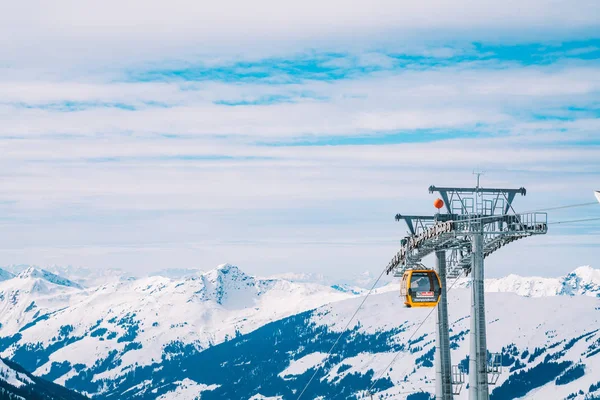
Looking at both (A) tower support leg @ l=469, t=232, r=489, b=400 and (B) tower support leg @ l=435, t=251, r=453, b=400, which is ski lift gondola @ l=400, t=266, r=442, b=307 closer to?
(B) tower support leg @ l=435, t=251, r=453, b=400

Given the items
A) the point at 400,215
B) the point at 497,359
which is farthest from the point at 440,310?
the point at 497,359

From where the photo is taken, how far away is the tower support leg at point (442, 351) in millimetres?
66062

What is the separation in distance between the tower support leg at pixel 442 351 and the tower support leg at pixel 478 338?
13.3 metres

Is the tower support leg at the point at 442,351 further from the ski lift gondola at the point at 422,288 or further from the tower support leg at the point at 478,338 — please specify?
the tower support leg at the point at 478,338

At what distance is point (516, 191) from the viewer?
56.2 meters

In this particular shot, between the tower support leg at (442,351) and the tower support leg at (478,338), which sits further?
the tower support leg at (442,351)

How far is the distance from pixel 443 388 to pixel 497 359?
13.3 metres

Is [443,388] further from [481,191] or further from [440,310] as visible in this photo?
[481,191]

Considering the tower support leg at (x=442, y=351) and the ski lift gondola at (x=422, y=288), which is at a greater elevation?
the ski lift gondola at (x=422, y=288)

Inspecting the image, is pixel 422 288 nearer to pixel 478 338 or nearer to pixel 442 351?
pixel 442 351

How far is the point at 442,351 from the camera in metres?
66.5

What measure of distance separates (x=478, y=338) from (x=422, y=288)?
9.53m

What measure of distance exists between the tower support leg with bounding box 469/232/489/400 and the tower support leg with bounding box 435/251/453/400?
524 inches

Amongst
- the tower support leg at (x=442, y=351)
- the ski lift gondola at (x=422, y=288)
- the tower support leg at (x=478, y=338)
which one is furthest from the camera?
the tower support leg at (x=442, y=351)
